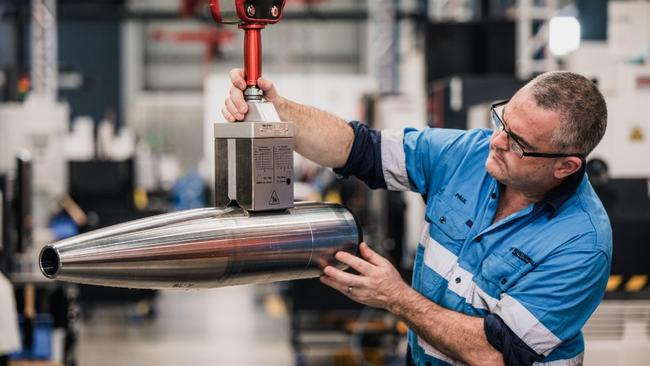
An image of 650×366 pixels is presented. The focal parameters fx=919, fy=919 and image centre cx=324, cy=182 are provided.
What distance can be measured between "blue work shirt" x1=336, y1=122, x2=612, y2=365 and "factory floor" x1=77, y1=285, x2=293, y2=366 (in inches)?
235

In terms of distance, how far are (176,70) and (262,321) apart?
1696 centimetres

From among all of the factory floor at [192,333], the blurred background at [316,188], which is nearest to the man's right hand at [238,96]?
the blurred background at [316,188]

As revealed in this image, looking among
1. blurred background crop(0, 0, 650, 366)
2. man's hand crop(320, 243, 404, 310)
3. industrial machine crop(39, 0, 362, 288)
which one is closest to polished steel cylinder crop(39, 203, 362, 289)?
industrial machine crop(39, 0, 362, 288)

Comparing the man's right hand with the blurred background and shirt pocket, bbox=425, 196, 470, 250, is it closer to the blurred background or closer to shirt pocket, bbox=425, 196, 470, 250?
Answer: shirt pocket, bbox=425, 196, 470, 250

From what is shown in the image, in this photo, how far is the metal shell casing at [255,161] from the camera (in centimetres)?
164

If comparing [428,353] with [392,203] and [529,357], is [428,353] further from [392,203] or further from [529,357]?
[392,203]

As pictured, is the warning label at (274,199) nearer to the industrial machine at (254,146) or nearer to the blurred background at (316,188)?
the industrial machine at (254,146)

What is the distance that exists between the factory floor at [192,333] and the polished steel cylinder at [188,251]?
255 inches

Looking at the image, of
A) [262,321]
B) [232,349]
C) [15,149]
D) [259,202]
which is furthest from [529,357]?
[15,149]

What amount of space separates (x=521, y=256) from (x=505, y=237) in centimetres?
7

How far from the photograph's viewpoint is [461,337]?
2.07 metres

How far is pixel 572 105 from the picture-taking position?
199 centimetres

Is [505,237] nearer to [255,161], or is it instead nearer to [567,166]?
[567,166]

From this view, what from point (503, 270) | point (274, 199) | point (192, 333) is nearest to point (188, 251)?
point (274, 199)
